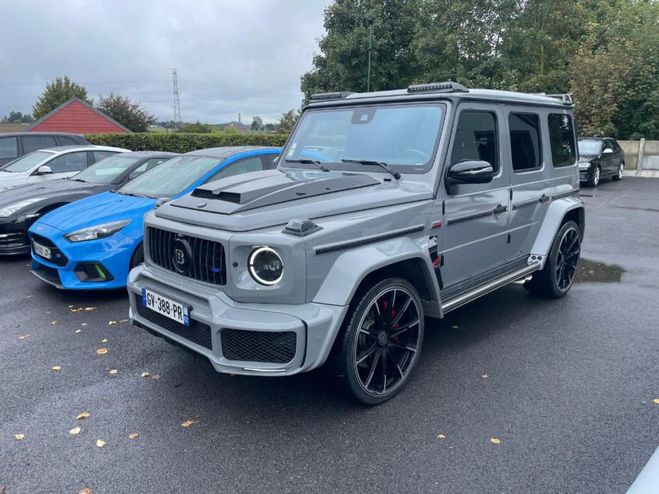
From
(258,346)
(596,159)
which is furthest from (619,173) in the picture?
(258,346)

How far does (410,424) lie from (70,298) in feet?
13.7

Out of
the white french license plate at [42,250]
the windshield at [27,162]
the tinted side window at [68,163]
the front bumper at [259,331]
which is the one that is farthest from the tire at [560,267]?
the windshield at [27,162]

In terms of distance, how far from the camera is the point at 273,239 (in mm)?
2936

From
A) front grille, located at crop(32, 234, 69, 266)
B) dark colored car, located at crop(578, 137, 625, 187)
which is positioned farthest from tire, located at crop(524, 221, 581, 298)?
dark colored car, located at crop(578, 137, 625, 187)

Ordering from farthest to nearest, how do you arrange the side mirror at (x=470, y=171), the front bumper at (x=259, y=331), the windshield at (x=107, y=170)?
the windshield at (x=107, y=170), the side mirror at (x=470, y=171), the front bumper at (x=259, y=331)

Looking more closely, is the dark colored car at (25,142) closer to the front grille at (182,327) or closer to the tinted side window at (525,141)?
the front grille at (182,327)

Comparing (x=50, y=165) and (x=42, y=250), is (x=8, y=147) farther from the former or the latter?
(x=42, y=250)

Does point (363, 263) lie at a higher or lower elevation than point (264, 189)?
lower

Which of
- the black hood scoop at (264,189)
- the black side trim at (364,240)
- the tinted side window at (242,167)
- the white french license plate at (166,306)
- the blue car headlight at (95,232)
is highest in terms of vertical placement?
the tinted side window at (242,167)

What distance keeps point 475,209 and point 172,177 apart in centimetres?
376

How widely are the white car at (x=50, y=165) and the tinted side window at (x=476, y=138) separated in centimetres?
712

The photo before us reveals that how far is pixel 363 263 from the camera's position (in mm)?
3150

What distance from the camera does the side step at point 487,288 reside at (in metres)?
4.03

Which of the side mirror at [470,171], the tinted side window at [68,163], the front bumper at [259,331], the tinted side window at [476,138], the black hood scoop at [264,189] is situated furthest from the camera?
the tinted side window at [68,163]
